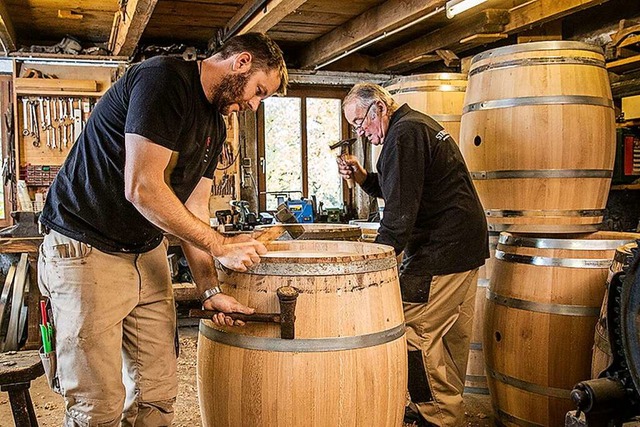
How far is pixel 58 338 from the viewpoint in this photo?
1.86 m

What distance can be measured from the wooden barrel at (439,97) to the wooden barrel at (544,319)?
1.13m

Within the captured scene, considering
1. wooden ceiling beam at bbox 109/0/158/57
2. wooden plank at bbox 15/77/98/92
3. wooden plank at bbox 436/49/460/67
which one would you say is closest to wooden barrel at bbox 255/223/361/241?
wooden ceiling beam at bbox 109/0/158/57

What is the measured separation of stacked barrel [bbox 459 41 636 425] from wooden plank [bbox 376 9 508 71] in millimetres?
2198

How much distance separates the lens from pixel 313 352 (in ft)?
5.53

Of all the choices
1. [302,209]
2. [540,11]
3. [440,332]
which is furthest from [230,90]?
[302,209]

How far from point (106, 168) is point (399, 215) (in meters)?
1.11

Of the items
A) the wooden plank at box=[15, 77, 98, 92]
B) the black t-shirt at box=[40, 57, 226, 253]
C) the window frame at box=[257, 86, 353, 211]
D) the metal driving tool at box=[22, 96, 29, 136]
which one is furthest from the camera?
the window frame at box=[257, 86, 353, 211]

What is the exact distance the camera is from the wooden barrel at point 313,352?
1688 millimetres

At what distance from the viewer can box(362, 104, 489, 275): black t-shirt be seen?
246 cm

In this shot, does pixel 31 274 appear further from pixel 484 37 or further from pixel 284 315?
→ pixel 484 37

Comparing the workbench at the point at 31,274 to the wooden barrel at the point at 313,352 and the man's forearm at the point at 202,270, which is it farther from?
the wooden barrel at the point at 313,352

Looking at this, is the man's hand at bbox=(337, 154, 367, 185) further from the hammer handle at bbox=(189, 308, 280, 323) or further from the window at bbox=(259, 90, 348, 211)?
the window at bbox=(259, 90, 348, 211)

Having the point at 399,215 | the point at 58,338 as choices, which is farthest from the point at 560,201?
the point at 58,338

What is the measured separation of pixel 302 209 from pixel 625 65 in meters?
3.30
